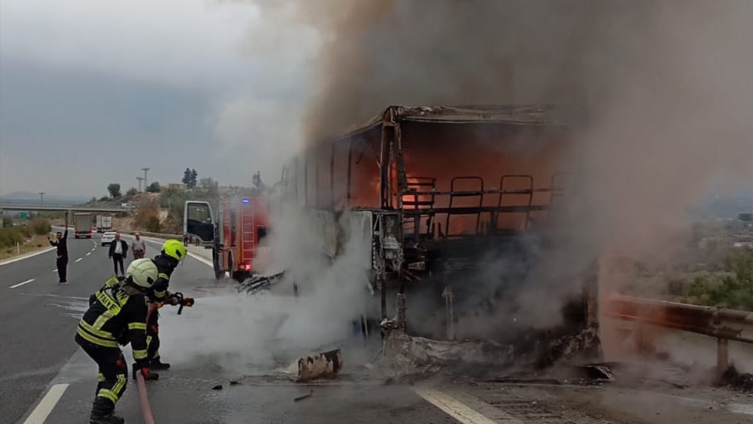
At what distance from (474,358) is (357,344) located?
162 cm

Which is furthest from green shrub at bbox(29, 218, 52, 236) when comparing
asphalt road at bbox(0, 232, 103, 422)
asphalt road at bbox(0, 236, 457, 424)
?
asphalt road at bbox(0, 236, 457, 424)

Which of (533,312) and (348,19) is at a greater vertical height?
(348,19)

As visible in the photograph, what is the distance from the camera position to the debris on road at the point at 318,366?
5.99 m

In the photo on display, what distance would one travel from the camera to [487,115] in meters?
6.42

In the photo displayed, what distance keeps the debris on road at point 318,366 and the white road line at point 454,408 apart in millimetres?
822

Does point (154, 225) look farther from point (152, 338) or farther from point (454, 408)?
point (454, 408)

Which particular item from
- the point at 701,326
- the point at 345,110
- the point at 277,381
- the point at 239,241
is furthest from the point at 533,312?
the point at 239,241

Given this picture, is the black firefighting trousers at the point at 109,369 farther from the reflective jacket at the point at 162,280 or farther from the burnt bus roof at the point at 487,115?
the burnt bus roof at the point at 487,115

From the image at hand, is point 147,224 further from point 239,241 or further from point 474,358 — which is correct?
point 474,358

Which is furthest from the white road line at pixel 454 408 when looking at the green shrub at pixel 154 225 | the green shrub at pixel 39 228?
the green shrub at pixel 154 225

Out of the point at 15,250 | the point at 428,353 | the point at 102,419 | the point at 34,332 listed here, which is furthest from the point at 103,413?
the point at 15,250

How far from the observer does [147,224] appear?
7800 cm

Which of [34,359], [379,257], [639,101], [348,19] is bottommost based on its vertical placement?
[34,359]

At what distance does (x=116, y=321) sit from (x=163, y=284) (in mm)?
1379
